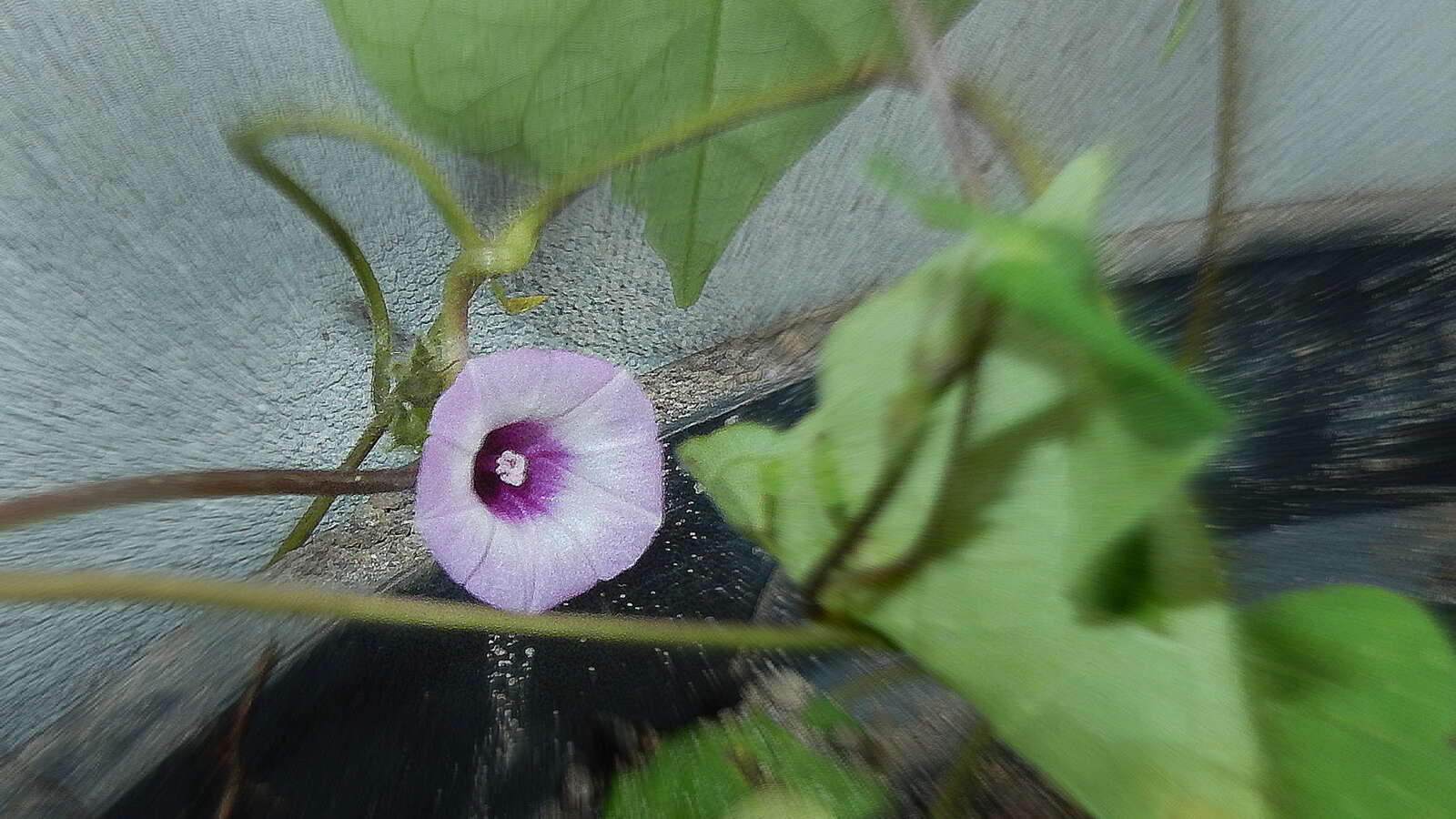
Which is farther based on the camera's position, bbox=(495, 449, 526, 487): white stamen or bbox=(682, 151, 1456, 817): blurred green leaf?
bbox=(495, 449, 526, 487): white stamen

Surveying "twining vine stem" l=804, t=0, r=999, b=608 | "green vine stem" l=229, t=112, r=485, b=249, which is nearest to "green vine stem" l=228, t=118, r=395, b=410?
"green vine stem" l=229, t=112, r=485, b=249

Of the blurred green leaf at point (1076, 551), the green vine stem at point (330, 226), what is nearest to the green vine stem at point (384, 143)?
the green vine stem at point (330, 226)

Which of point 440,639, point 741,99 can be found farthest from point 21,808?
point 741,99

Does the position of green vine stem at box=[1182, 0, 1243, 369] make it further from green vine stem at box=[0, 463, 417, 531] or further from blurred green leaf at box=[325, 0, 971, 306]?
green vine stem at box=[0, 463, 417, 531]

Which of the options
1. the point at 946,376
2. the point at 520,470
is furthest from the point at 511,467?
the point at 946,376

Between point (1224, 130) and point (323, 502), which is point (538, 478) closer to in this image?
point (323, 502)

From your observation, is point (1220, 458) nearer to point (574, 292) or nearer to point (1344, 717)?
Result: point (1344, 717)

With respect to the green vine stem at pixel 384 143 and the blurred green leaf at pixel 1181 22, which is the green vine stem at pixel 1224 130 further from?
the green vine stem at pixel 384 143
